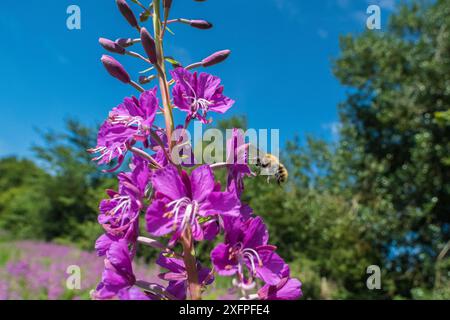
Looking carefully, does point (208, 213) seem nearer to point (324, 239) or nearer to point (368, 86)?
point (324, 239)

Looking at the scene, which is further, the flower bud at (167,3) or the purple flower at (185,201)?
the flower bud at (167,3)

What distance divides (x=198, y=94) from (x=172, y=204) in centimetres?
73

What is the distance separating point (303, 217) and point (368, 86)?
6.19m

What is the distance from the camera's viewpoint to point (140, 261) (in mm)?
12031

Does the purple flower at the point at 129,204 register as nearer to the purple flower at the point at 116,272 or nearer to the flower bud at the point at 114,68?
the purple flower at the point at 116,272

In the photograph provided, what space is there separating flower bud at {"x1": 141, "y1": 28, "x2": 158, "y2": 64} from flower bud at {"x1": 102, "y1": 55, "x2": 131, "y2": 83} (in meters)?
0.19

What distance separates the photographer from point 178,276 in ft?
6.37

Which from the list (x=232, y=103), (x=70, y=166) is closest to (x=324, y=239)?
(x=232, y=103)

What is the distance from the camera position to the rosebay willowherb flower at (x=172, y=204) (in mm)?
1691

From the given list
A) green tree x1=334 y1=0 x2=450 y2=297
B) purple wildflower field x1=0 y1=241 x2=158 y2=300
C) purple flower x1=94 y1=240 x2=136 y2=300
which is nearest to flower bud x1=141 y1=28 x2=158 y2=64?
purple flower x1=94 y1=240 x2=136 y2=300

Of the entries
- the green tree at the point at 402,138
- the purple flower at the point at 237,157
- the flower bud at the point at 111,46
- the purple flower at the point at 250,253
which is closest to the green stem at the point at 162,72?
the flower bud at the point at 111,46

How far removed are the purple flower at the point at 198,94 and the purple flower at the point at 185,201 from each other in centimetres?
49

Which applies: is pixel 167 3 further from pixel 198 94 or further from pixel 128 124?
pixel 128 124

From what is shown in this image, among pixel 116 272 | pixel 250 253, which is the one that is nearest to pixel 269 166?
pixel 250 253
